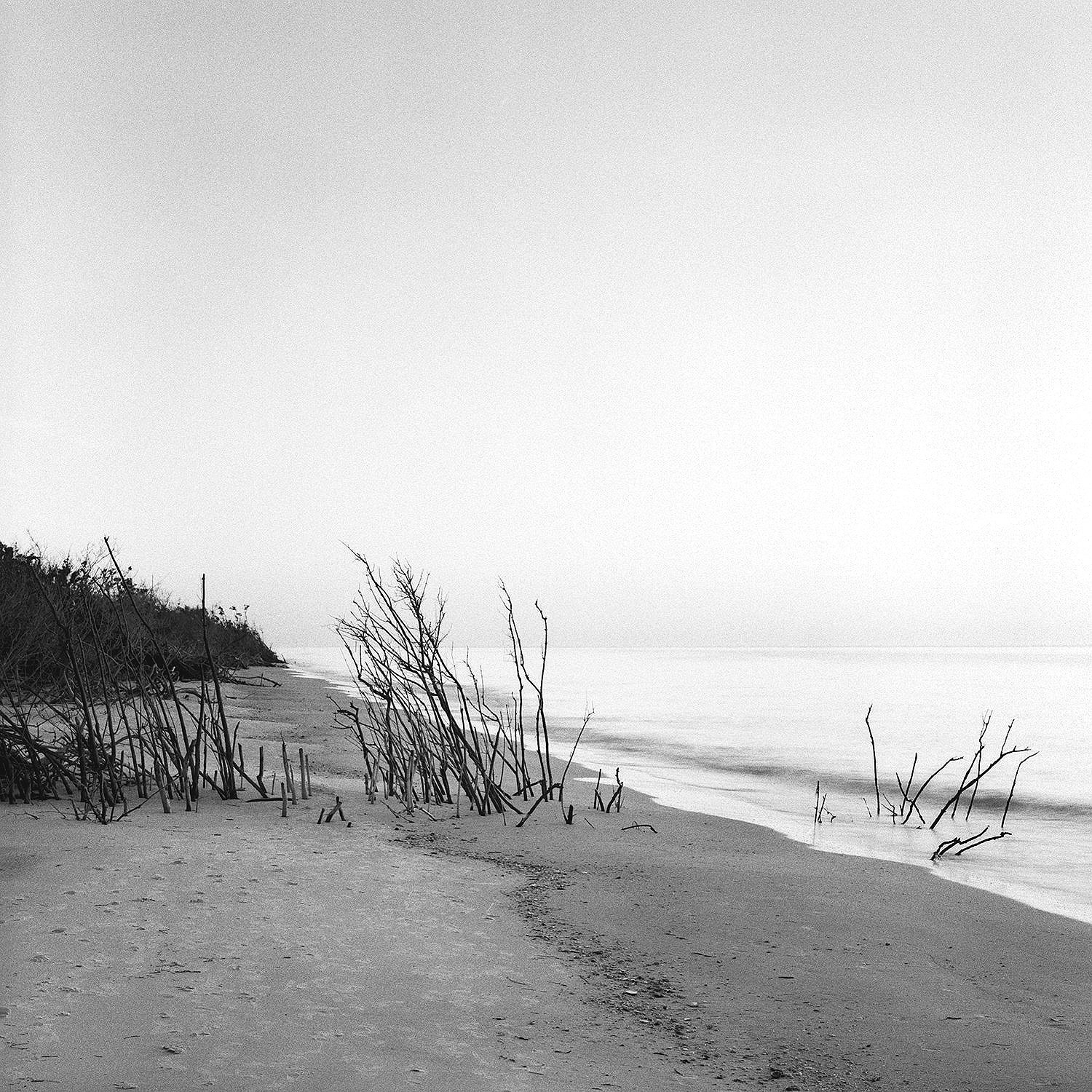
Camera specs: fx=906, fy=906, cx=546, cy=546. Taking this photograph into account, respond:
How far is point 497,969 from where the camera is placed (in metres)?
4.04

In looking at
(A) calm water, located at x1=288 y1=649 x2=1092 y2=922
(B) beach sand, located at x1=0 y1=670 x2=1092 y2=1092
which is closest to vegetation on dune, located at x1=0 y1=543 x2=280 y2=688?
(B) beach sand, located at x1=0 y1=670 x2=1092 y2=1092

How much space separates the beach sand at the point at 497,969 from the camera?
3.16m

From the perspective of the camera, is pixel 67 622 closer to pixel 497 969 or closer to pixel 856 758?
pixel 497 969

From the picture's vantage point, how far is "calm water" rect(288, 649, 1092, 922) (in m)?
8.77

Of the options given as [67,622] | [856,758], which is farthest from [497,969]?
[856,758]

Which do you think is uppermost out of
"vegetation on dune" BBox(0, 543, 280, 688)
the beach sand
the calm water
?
"vegetation on dune" BBox(0, 543, 280, 688)

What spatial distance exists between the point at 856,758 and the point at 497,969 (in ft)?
48.5

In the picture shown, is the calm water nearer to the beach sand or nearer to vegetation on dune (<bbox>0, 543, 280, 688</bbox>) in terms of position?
the beach sand

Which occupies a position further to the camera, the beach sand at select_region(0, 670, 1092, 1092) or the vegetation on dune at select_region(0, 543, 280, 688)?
the vegetation on dune at select_region(0, 543, 280, 688)

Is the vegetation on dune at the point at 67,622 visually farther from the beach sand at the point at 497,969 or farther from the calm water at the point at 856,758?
the calm water at the point at 856,758

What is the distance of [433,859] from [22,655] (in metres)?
6.92

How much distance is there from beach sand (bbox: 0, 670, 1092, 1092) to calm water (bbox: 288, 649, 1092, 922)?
2.68 m

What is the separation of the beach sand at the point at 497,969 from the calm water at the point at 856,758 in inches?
106

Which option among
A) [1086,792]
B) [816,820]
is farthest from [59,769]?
[1086,792]
